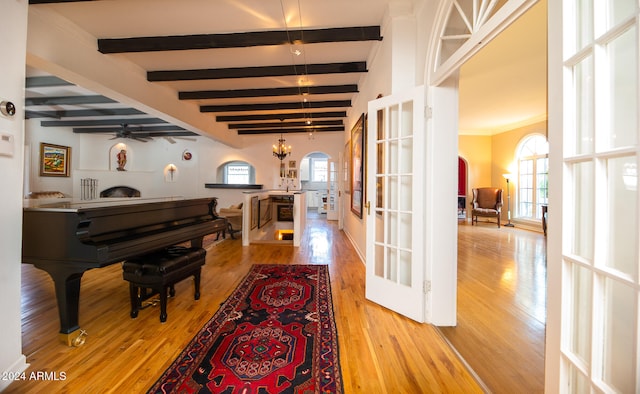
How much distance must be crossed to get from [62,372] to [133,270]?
2.48ft

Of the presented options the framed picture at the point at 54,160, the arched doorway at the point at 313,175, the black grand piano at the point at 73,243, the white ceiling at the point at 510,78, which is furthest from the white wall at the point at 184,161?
the black grand piano at the point at 73,243

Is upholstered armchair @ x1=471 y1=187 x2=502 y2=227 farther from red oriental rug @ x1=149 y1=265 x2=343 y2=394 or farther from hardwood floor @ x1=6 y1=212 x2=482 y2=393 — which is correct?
red oriental rug @ x1=149 y1=265 x2=343 y2=394

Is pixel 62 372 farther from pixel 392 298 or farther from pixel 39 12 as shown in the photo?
pixel 39 12

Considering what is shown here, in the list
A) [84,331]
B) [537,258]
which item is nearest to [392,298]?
[84,331]

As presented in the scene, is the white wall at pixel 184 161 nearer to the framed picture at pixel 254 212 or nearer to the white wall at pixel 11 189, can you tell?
the framed picture at pixel 254 212

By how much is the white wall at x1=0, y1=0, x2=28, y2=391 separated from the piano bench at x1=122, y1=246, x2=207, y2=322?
67 cm

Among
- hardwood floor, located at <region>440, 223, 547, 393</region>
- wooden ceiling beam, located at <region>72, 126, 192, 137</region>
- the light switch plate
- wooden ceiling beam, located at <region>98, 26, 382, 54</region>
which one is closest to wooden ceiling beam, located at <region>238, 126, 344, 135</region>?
wooden ceiling beam, located at <region>72, 126, 192, 137</region>

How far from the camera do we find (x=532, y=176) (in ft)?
22.7

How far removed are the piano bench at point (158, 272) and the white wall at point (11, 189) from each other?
67 centimetres

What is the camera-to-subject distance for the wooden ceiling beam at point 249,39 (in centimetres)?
288

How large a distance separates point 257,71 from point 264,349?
143 inches

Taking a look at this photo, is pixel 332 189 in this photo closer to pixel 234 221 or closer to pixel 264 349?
pixel 234 221

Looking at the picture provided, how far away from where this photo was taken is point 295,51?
124 inches

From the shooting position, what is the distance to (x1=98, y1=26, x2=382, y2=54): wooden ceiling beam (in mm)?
2883
